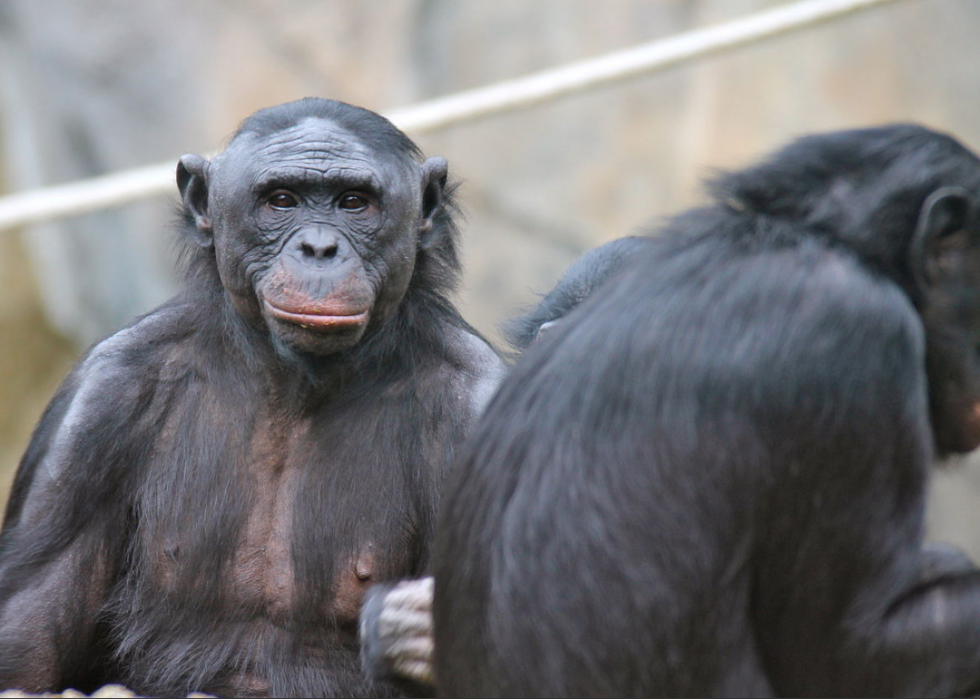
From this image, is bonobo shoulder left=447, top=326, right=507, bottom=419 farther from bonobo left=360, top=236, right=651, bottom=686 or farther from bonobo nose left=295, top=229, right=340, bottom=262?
bonobo left=360, top=236, right=651, bottom=686

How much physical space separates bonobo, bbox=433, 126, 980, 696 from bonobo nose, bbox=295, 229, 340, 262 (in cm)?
113

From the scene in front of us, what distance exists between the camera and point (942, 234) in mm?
3154

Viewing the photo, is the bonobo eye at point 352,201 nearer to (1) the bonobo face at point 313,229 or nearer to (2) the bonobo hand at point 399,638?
(1) the bonobo face at point 313,229

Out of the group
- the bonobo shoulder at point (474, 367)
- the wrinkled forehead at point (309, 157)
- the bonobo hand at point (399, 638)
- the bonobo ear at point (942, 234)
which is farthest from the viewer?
the bonobo shoulder at point (474, 367)

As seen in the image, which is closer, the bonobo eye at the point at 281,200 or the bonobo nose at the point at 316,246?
the bonobo nose at the point at 316,246

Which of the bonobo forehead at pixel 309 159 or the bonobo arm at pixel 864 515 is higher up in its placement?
the bonobo forehead at pixel 309 159

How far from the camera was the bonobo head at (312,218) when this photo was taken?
3.86m

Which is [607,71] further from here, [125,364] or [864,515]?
[864,515]

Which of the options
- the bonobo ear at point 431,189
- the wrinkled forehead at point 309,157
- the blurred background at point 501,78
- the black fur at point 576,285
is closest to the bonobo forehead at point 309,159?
the wrinkled forehead at point 309,157

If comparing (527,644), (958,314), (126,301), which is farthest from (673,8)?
(527,644)

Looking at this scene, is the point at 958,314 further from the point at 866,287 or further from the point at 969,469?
the point at 969,469

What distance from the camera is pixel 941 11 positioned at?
1001cm

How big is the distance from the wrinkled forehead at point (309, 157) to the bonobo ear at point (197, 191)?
0.25ft

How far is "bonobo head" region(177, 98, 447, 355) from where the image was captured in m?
3.86
